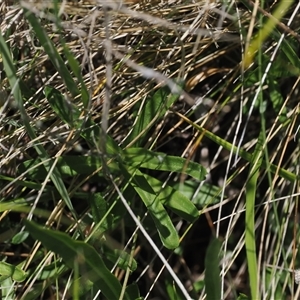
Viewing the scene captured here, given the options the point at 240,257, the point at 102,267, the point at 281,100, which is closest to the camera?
the point at 102,267

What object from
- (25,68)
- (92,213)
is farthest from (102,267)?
(25,68)

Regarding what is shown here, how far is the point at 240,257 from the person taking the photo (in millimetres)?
1232

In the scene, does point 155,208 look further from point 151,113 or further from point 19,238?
point 19,238

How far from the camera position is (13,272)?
3.13ft

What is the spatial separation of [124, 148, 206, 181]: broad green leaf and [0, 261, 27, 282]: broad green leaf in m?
0.26

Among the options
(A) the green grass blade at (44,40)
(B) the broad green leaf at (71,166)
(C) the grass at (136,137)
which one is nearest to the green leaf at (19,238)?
(C) the grass at (136,137)

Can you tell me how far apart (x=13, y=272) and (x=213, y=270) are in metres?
0.38

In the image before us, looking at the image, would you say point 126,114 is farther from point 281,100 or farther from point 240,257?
point 240,257

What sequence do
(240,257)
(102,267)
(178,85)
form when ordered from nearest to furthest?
(102,267)
(178,85)
(240,257)

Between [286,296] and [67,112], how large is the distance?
569mm

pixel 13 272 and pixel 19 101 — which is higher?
pixel 19 101

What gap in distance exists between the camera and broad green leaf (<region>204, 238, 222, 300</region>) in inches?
27.6

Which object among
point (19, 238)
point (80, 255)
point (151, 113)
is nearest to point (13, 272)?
point (19, 238)

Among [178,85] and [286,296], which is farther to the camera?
[286,296]
